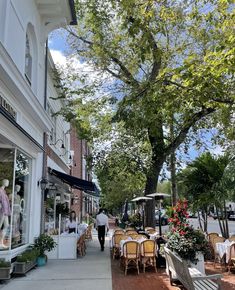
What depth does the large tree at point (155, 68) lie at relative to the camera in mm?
7504

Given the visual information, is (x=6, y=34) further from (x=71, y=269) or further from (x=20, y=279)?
(x=71, y=269)

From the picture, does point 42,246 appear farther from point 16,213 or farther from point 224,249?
point 224,249

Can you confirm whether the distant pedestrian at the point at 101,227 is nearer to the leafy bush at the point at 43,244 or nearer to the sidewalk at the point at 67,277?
the sidewalk at the point at 67,277

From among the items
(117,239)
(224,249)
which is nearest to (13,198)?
(117,239)

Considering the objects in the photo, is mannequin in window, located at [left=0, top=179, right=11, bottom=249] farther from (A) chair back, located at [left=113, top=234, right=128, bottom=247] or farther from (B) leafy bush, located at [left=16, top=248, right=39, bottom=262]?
(A) chair back, located at [left=113, top=234, right=128, bottom=247]

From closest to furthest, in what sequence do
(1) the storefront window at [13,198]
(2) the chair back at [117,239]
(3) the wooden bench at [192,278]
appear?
(3) the wooden bench at [192,278] → (1) the storefront window at [13,198] → (2) the chair back at [117,239]

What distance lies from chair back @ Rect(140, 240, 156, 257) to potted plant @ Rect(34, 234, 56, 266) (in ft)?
10.7

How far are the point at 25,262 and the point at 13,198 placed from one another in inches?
72.2

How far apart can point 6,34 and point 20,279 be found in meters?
6.21

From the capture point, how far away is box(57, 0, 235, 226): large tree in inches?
295

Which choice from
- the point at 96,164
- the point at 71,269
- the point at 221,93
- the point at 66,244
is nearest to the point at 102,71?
the point at 96,164

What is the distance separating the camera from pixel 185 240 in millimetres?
8977

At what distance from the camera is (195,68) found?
7.33m

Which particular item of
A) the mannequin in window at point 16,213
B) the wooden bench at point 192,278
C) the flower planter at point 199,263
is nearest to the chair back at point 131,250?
the flower planter at point 199,263
